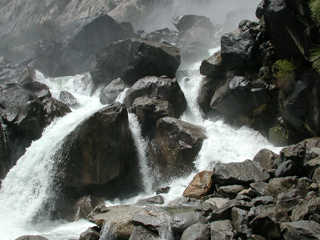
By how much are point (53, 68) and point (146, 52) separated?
2284 centimetres

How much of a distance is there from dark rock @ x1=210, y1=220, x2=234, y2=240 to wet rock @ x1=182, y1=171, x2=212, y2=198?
3548 millimetres

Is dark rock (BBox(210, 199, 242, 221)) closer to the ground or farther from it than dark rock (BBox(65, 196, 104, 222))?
farther from it

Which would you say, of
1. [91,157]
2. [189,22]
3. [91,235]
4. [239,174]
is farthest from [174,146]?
[189,22]

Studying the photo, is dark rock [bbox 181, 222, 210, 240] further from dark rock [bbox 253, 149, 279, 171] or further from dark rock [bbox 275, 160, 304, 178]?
dark rock [bbox 253, 149, 279, 171]

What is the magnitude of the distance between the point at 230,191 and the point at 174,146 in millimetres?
4725

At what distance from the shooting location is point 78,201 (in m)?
12.1

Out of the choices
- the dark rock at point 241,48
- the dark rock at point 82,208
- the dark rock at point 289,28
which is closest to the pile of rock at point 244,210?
the dark rock at point 82,208

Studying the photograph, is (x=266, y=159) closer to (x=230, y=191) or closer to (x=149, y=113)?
(x=230, y=191)

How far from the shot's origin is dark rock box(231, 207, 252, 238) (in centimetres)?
591

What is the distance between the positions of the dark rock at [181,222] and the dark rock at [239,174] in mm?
2710

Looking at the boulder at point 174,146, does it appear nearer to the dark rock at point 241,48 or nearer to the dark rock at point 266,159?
the dark rock at point 266,159

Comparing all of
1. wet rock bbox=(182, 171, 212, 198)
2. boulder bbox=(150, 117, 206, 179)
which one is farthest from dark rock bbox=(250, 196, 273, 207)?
boulder bbox=(150, 117, 206, 179)

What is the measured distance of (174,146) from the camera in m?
12.9

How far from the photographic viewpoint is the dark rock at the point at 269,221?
5637 mm
